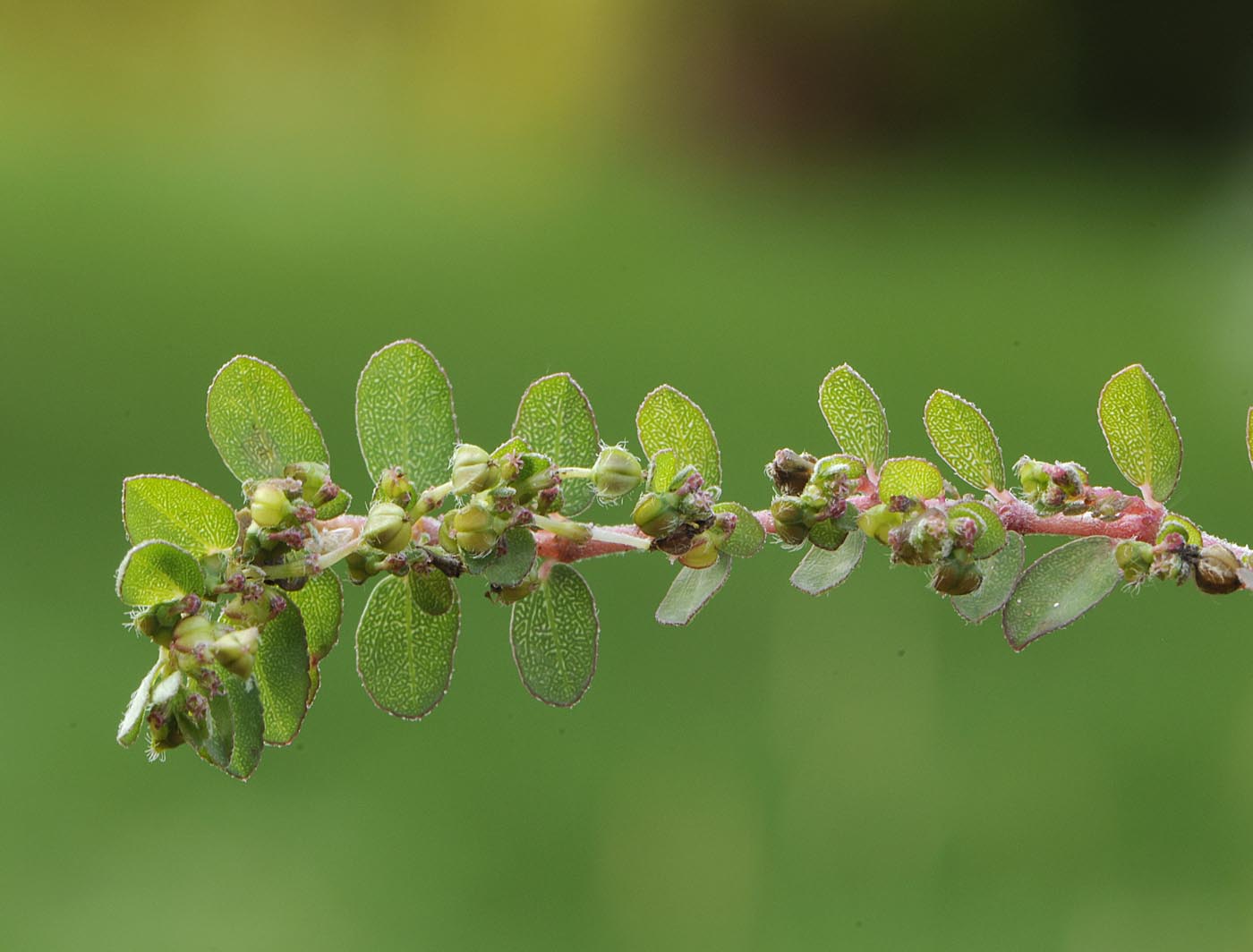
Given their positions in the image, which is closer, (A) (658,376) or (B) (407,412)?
(B) (407,412)

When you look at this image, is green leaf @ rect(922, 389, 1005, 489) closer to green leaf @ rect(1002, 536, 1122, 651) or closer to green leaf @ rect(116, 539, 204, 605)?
green leaf @ rect(1002, 536, 1122, 651)

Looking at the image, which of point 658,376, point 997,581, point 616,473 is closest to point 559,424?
point 616,473

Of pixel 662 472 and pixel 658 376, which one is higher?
pixel 662 472

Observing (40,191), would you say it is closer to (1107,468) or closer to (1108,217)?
(1107,468)

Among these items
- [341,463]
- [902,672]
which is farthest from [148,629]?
[341,463]

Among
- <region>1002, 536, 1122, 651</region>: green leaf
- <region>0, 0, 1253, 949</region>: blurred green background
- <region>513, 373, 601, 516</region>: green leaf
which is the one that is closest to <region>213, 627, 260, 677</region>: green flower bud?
<region>513, 373, 601, 516</region>: green leaf

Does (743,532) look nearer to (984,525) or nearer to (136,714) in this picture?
(984,525)
